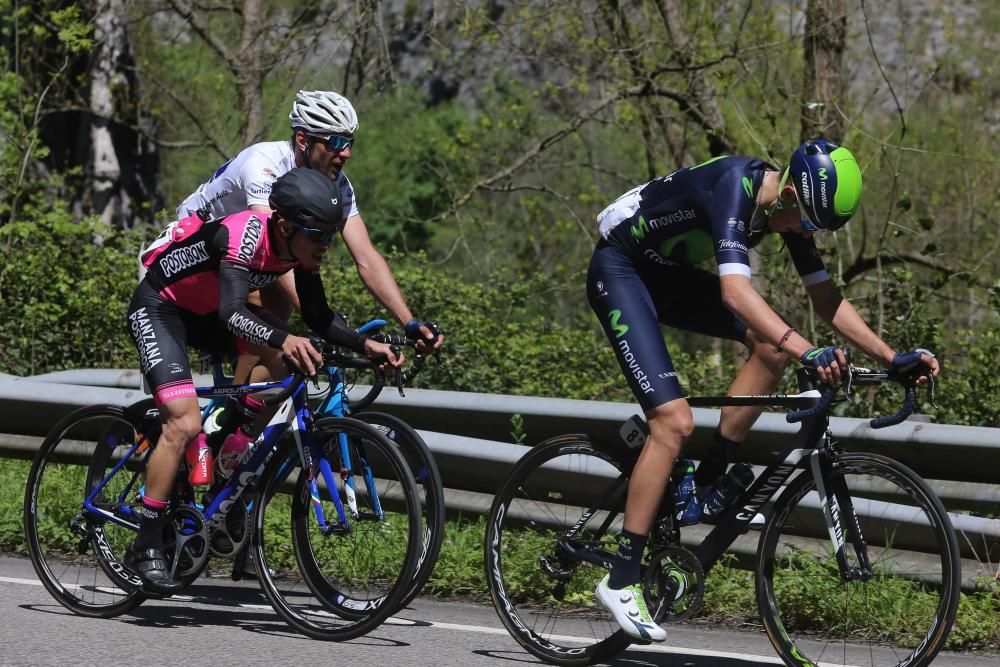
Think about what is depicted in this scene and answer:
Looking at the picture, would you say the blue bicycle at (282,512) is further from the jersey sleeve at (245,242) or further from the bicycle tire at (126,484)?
the jersey sleeve at (245,242)

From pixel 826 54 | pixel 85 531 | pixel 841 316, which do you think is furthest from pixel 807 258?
pixel 826 54

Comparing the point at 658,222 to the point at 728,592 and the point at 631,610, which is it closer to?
the point at 631,610

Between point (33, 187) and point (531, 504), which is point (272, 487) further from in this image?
point (33, 187)

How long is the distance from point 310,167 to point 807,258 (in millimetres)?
2189

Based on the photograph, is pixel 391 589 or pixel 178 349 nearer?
pixel 391 589

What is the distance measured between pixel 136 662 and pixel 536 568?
5.37 ft

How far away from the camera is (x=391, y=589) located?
5387mm

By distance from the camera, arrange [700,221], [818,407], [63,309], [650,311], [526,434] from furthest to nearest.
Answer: [63,309], [526,434], [650,311], [700,221], [818,407]

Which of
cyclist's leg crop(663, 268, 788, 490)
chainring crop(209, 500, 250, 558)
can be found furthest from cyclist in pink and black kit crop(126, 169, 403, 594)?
cyclist's leg crop(663, 268, 788, 490)

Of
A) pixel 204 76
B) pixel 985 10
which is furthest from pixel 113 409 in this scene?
pixel 985 10

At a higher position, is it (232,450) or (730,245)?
(730,245)

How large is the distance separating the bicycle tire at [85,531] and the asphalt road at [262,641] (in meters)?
0.08

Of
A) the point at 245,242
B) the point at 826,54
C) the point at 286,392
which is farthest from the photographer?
the point at 826,54

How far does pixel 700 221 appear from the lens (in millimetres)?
5293
